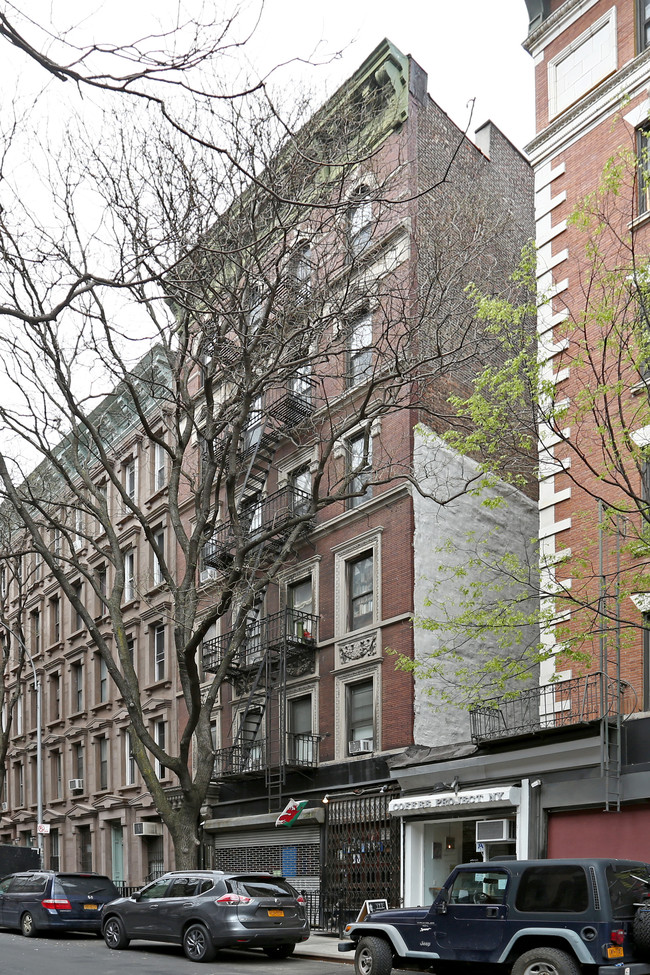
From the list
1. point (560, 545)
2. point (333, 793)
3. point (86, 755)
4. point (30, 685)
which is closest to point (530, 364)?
point (560, 545)

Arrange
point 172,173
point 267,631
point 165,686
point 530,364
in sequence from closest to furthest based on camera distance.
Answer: point 530,364, point 172,173, point 267,631, point 165,686

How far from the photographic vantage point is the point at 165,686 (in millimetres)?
33594

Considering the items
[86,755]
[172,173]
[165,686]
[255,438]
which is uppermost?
[172,173]

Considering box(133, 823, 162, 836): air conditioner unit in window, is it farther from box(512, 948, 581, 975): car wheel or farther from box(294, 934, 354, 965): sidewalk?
box(512, 948, 581, 975): car wheel

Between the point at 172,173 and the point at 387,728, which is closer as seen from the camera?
the point at 172,173

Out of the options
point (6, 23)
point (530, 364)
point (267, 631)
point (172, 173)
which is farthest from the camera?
point (267, 631)

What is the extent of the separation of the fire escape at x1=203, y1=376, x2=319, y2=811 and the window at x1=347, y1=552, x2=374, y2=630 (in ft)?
3.65

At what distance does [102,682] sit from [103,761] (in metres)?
2.89

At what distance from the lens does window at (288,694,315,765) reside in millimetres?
25266

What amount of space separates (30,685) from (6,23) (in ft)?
142

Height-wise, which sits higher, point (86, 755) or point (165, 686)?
point (165, 686)

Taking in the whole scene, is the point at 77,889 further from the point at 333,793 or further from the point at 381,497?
the point at 381,497

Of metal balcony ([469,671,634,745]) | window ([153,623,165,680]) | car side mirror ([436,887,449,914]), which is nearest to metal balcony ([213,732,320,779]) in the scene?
metal balcony ([469,671,634,745])

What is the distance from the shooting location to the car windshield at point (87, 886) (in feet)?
73.2
